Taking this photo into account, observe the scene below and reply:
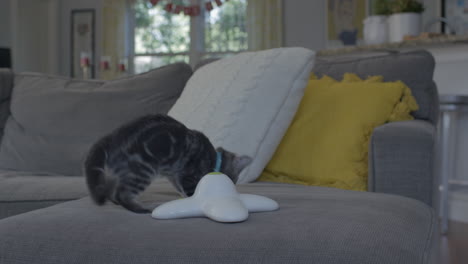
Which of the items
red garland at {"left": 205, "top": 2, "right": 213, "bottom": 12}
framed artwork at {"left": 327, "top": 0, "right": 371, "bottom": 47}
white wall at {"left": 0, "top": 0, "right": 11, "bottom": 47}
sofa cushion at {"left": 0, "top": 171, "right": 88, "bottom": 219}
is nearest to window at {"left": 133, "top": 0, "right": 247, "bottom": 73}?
red garland at {"left": 205, "top": 2, "right": 213, "bottom": 12}

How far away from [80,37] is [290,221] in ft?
21.5

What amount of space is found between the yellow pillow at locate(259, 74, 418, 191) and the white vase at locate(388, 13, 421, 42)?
161cm

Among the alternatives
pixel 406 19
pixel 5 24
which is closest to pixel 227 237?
pixel 406 19

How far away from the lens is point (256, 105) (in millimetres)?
1548

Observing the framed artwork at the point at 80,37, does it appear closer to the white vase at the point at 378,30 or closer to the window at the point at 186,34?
the window at the point at 186,34

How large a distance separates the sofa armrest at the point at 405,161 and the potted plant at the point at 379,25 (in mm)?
2083

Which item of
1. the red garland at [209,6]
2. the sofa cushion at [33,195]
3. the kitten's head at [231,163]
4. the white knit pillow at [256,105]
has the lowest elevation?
the sofa cushion at [33,195]

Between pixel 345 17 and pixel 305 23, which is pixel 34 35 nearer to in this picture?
pixel 305 23

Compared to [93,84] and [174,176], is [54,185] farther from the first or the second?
[93,84]

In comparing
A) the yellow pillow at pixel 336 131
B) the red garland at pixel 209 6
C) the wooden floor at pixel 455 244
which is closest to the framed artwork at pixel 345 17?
the red garland at pixel 209 6

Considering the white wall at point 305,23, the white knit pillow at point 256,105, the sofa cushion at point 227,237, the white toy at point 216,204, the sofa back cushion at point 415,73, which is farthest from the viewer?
the white wall at point 305,23

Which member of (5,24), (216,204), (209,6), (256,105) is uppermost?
(209,6)

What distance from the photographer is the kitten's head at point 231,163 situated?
1237 mm

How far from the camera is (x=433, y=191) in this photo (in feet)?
4.59
